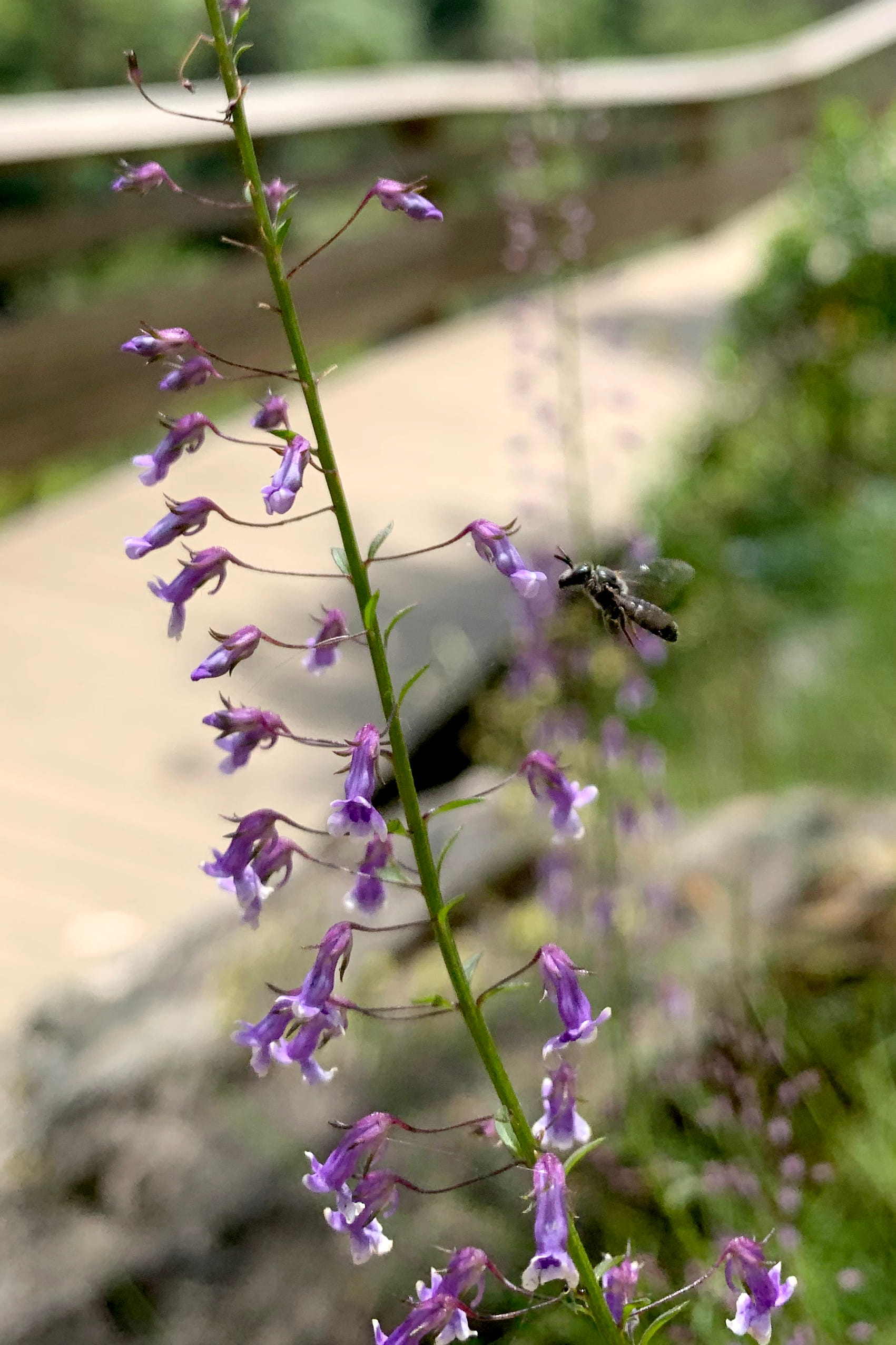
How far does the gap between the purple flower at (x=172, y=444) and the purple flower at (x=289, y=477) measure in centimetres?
9

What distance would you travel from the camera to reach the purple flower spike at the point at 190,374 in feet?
4.14

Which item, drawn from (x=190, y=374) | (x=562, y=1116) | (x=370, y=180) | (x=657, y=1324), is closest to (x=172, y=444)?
(x=190, y=374)

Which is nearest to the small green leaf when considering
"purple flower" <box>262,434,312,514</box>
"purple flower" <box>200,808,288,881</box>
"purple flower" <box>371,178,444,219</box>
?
"purple flower" <box>200,808,288,881</box>

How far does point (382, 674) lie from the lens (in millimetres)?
1206

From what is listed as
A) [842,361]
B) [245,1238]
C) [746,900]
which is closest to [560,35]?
[746,900]

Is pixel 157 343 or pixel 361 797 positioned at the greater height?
pixel 157 343

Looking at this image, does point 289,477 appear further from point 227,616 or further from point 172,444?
point 227,616

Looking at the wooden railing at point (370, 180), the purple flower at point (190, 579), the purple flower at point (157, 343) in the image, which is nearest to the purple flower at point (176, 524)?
the purple flower at point (190, 579)

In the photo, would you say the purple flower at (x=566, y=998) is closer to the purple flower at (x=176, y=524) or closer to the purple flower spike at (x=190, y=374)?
the purple flower at (x=176, y=524)

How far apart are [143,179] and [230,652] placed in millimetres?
455

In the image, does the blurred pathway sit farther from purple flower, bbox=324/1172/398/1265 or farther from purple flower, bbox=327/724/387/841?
purple flower, bbox=324/1172/398/1265

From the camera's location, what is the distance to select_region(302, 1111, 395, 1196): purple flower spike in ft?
4.16

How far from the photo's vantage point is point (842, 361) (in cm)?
814

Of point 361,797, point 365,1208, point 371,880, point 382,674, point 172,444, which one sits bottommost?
point 365,1208
